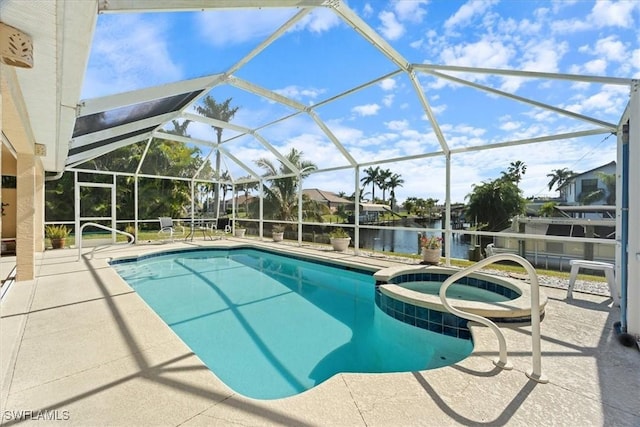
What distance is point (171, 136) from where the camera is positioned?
32.0ft

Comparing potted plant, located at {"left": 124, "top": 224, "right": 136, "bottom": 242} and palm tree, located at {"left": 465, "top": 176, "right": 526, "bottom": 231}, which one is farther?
palm tree, located at {"left": 465, "top": 176, "right": 526, "bottom": 231}

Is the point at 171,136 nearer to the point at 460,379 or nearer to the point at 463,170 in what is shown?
the point at 463,170

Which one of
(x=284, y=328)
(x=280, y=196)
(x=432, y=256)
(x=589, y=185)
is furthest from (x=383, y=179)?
(x=284, y=328)

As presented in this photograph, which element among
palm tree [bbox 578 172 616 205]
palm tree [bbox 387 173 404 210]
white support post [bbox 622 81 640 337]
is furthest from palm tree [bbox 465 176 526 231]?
palm tree [bbox 387 173 404 210]

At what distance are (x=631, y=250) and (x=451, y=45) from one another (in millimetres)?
4074

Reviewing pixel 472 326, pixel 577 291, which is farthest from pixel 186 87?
pixel 577 291

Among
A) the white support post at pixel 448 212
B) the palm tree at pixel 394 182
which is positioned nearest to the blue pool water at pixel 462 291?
the white support post at pixel 448 212

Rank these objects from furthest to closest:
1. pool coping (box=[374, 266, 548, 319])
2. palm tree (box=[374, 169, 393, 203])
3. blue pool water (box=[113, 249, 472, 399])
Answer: palm tree (box=[374, 169, 393, 203]) < pool coping (box=[374, 266, 548, 319]) < blue pool water (box=[113, 249, 472, 399])

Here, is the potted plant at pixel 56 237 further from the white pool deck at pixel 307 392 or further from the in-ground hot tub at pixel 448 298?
the in-ground hot tub at pixel 448 298

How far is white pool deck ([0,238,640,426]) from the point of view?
193 cm

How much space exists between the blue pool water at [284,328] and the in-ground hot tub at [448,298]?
0.55 ft

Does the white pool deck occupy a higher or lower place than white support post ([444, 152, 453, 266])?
lower

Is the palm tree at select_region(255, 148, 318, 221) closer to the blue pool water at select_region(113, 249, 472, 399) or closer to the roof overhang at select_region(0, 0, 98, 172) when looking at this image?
the blue pool water at select_region(113, 249, 472, 399)

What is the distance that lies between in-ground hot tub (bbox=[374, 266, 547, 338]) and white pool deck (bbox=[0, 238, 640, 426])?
283mm
